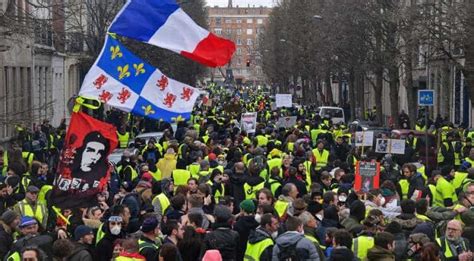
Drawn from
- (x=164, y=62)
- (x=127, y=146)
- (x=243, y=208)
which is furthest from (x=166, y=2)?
(x=164, y=62)

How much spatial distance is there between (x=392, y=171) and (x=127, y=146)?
34.8 feet

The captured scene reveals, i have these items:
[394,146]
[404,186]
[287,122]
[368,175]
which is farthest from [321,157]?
[287,122]

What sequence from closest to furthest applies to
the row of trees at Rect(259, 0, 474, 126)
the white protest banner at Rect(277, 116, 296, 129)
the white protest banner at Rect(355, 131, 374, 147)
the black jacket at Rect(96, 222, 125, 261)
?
1. the black jacket at Rect(96, 222, 125, 261)
2. the white protest banner at Rect(355, 131, 374, 147)
3. the row of trees at Rect(259, 0, 474, 126)
4. the white protest banner at Rect(277, 116, 296, 129)

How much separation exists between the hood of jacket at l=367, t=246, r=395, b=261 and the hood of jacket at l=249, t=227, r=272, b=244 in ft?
4.44

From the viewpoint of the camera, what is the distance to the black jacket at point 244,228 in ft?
37.6

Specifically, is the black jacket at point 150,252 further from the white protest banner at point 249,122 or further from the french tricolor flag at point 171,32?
the white protest banner at point 249,122

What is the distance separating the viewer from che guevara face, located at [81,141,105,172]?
1235 centimetres

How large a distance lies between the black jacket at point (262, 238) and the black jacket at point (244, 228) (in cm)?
78

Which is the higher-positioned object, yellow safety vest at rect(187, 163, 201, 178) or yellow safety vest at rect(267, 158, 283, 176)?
yellow safety vest at rect(267, 158, 283, 176)

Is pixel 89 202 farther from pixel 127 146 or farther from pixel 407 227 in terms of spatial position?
pixel 127 146

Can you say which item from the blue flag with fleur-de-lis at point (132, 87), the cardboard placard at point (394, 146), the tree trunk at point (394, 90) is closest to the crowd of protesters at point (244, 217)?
the blue flag with fleur-de-lis at point (132, 87)

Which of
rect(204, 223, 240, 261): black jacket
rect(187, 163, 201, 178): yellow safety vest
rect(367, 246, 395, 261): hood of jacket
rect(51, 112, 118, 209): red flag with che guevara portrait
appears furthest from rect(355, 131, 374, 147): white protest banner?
rect(367, 246, 395, 261): hood of jacket

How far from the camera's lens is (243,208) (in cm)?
1166

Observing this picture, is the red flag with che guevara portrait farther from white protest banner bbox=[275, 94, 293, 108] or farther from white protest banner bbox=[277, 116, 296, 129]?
white protest banner bbox=[275, 94, 293, 108]
